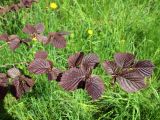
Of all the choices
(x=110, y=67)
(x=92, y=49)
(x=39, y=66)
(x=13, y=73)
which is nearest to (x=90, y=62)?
(x=110, y=67)

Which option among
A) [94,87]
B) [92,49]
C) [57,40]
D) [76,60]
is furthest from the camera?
[92,49]

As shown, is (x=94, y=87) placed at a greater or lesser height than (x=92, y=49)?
greater

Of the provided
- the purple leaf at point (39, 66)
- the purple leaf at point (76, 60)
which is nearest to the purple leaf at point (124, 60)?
the purple leaf at point (76, 60)

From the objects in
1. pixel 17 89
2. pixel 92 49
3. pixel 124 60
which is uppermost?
pixel 124 60

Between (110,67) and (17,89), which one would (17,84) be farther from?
(110,67)

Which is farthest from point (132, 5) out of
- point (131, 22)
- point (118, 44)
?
point (118, 44)

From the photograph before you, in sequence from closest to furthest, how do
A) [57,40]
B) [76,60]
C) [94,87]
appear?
[94,87] < [76,60] < [57,40]

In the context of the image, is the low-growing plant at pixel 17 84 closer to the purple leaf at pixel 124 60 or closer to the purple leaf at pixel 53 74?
the purple leaf at pixel 53 74
